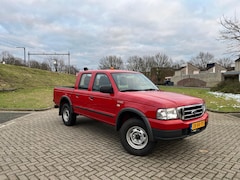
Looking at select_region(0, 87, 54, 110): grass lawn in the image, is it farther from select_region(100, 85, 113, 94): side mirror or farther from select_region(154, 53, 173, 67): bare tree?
select_region(154, 53, 173, 67): bare tree

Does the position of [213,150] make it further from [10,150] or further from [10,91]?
[10,91]

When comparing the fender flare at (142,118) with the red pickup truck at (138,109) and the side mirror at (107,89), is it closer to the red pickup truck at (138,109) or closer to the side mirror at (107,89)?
the red pickup truck at (138,109)

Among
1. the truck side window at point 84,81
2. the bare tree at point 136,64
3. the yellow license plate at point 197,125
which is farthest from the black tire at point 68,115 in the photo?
the bare tree at point 136,64

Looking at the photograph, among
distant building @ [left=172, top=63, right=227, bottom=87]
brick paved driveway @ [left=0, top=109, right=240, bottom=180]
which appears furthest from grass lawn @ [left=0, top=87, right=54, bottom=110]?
distant building @ [left=172, top=63, right=227, bottom=87]

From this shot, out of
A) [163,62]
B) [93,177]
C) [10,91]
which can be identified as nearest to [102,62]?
[163,62]

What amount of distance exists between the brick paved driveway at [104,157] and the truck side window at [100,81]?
4.62 feet

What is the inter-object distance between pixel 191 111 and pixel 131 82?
1.74 meters

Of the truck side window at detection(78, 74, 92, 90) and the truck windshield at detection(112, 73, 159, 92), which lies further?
the truck side window at detection(78, 74, 92, 90)

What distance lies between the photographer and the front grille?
4086mm

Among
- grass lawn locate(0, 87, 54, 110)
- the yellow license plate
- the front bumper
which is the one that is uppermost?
the yellow license plate

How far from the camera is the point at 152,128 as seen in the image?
4047 millimetres

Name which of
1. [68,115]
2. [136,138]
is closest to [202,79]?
[68,115]

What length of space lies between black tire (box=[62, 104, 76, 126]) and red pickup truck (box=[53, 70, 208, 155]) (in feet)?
2.67

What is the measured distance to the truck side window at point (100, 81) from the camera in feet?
18.1
